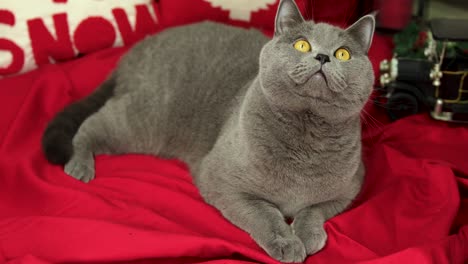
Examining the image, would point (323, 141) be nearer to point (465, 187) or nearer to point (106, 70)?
point (465, 187)

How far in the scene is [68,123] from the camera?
1.47 m

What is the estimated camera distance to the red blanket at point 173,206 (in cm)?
107

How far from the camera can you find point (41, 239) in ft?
3.63

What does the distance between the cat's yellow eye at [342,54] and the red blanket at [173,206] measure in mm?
429

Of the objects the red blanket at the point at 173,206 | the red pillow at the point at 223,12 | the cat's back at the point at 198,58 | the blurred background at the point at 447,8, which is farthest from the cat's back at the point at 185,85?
the blurred background at the point at 447,8

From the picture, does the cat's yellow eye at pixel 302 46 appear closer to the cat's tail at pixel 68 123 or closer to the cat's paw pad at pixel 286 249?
the cat's paw pad at pixel 286 249

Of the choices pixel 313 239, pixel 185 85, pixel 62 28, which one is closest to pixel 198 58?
pixel 185 85

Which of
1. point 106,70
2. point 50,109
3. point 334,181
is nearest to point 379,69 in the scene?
point 334,181

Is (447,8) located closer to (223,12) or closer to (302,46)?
(223,12)

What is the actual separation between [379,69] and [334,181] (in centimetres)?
69

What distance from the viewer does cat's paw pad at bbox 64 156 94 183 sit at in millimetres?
1359

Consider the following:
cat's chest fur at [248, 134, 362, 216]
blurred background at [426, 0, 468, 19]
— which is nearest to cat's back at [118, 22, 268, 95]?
cat's chest fur at [248, 134, 362, 216]

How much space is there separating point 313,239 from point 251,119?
339mm

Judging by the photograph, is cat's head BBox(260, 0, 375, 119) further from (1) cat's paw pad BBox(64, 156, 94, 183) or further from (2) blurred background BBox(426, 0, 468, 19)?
(2) blurred background BBox(426, 0, 468, 19)
